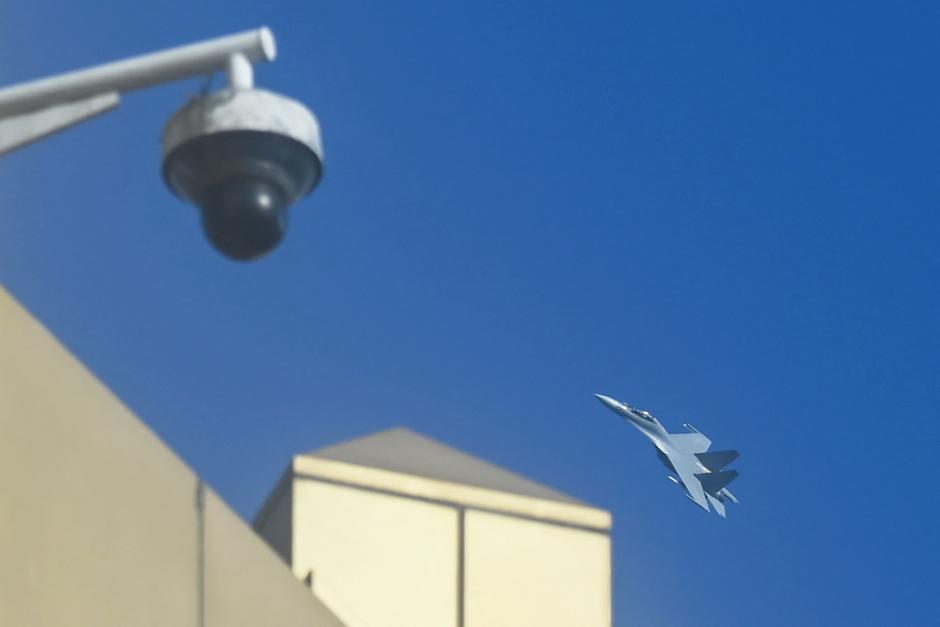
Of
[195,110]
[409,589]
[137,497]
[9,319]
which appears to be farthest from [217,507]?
[409,589]

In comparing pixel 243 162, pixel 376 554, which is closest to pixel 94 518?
pixel 243 162

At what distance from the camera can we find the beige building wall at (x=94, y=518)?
8406 millimetres

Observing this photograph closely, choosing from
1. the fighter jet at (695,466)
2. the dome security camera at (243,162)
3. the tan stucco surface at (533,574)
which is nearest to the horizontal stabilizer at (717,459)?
the fighter jet at (695,466)

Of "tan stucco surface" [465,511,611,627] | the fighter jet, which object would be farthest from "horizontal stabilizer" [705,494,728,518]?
"tan stucco surface" [465,511,611,627]

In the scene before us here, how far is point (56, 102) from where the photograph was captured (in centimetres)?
632

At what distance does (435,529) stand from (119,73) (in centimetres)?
952

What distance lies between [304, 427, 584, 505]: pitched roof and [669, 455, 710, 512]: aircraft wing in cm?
3380

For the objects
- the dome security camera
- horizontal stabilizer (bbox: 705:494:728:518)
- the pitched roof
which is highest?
horizontal stabilizer (bbox: 705:494:728:518)

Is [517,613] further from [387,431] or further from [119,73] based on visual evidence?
[119,73]

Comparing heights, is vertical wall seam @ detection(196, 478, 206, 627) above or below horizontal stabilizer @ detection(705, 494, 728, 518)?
below

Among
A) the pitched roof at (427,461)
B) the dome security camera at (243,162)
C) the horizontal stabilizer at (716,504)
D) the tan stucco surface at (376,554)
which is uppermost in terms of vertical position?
the horizontal stabilizer at (716,504)

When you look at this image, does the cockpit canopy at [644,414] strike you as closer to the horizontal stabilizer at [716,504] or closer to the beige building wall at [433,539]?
the horizontal stabilizer at [716,504]

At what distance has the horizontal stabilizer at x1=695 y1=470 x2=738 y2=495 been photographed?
50250 millimetres

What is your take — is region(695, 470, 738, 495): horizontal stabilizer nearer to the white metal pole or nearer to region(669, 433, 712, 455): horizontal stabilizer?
region(669, 433, 712, 455): horizontal stabilizer
